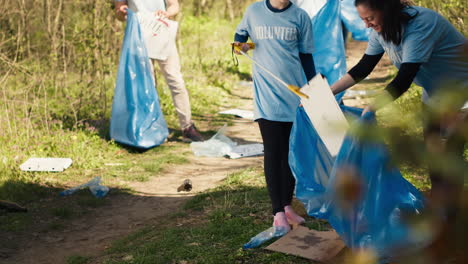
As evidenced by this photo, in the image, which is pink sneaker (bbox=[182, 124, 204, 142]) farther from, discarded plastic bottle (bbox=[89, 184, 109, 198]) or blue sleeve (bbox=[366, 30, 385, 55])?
blue sleeve (bbox=[366, 30, 385, 55])

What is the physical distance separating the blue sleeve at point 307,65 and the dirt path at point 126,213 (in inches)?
64.1

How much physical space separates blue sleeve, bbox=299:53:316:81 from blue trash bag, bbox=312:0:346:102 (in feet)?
6.23

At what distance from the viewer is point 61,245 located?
397 centimetres

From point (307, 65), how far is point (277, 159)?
0.57 m

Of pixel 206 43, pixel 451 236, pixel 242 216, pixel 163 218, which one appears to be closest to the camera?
pixel 451 236

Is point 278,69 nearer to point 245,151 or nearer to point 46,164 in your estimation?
point 245,151

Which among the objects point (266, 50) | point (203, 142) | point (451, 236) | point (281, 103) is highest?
point (451, 236)

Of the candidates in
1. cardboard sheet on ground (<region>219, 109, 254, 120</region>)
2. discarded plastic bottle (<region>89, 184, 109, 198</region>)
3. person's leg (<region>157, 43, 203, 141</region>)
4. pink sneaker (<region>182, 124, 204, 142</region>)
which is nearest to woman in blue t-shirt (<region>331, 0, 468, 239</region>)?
discarded plastic bottle (<region>89, 184, 109, 198</region>)

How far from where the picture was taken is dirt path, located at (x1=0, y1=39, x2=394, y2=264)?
3.85 metres

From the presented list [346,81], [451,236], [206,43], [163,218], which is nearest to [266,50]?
[346,81]

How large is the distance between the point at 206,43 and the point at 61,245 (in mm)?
8941

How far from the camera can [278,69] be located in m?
3.29

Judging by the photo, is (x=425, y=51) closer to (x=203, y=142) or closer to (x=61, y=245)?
(x=61, y=245)

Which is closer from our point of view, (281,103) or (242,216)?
(281,103)
